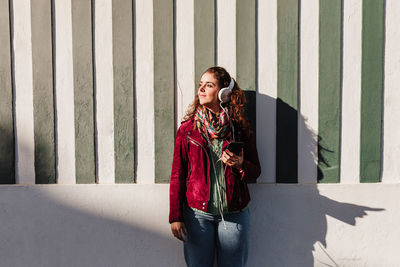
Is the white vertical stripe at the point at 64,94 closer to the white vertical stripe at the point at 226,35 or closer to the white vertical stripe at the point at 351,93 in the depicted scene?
the white vertical stripe at the point at 226,35

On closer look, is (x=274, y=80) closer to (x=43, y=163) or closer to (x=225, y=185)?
(x=225, y=185)

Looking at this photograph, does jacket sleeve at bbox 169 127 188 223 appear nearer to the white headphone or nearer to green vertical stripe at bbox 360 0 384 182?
the white headphone

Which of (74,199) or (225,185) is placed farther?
(74,199)

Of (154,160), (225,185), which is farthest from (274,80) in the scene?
(154,160)

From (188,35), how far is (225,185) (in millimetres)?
1048

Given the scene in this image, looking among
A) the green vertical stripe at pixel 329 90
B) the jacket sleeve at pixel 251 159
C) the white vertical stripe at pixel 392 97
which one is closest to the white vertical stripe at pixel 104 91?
the jacket sleeve at pixel 251 159

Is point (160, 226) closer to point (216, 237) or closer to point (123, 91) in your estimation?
point (216, 237)

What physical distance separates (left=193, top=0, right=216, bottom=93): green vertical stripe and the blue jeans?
3.28 feet

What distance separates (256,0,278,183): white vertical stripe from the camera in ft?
7.62

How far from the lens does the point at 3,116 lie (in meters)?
2.39

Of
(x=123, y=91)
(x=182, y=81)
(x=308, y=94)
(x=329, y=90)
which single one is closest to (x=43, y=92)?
(x=123, y=91)

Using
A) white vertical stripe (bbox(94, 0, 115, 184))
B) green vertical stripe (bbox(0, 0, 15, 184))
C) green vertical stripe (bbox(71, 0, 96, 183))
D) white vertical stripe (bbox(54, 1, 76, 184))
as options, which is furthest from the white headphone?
green vertical stripe (bbox(0, 0, 15, 184))

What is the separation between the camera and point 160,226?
Result: 2381 millimetres

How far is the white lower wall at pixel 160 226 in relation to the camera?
2.35m
